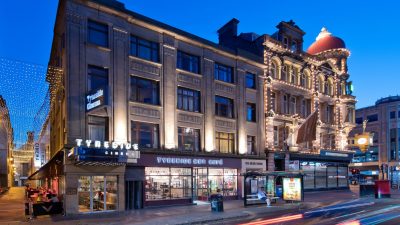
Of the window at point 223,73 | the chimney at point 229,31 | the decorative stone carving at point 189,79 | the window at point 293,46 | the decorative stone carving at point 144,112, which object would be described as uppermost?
the chimney at point 229,31

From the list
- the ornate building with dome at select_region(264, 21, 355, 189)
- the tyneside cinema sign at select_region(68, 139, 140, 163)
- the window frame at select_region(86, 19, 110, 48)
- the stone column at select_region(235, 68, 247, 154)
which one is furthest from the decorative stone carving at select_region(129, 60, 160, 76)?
the ornate building with dome at select_region(264, 21, 355, 189)

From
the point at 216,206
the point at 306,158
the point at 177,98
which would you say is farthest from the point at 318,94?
the point at 216,206

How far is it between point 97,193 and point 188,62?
12.9 meters

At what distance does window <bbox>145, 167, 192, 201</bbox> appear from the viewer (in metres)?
27.1

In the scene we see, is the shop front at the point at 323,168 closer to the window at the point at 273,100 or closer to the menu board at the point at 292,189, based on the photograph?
the window at the point at 273,100

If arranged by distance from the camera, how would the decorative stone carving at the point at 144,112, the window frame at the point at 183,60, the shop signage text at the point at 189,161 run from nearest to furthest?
the decorative stone carving at the point at 144,112, the shop signage text at the point at 189,161, the window frame at the point at 183,60

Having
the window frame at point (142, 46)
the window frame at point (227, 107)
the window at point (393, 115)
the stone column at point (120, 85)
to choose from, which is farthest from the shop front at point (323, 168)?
the window at point (393, 115)

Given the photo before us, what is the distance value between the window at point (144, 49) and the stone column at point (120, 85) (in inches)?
43.1

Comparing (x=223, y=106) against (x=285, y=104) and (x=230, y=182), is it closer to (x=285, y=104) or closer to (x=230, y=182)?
(x=230, y=182)

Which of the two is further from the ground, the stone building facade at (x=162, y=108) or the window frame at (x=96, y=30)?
the window frame at (x=96, y=30)

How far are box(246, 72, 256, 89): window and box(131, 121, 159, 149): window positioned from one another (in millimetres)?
11717

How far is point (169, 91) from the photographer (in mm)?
28578

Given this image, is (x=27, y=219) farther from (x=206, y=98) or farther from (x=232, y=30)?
(x=232, y=30)

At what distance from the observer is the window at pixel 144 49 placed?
27.2 m
